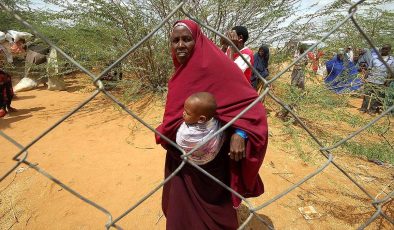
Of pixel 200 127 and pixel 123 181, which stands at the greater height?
pixel 200 127

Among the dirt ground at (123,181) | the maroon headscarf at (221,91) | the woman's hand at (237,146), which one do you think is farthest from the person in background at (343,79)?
the woman's hand at (237,146)

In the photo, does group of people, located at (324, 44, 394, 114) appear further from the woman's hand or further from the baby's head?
the baby's head

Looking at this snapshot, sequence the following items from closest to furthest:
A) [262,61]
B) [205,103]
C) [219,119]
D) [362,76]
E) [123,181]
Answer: [205,103], [219,119], [123,181], [262,61], [362,76]

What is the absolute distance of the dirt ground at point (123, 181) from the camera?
2594 millimetres

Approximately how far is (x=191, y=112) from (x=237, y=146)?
0.96ft

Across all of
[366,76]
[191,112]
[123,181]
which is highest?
[191,112]

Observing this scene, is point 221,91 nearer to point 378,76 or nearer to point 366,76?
point 378,76

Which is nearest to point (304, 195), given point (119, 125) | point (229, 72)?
point (229, 72)

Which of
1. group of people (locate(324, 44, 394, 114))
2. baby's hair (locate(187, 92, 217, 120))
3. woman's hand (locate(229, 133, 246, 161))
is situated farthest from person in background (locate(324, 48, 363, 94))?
baby's hair (locate(187, 92, 217, 120))

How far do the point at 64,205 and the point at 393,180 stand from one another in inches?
149

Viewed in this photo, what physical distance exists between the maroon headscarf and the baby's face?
144 mm

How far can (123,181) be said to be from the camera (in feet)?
10.3

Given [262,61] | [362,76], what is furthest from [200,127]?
[362,76]

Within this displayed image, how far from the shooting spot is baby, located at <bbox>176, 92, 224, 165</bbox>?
50.3 inches
